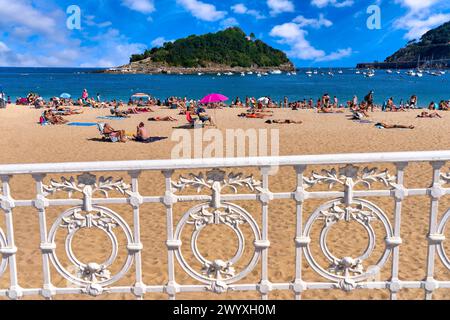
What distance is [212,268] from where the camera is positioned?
119 inches

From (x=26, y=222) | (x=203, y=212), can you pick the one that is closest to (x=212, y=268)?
(x=203, y=212)

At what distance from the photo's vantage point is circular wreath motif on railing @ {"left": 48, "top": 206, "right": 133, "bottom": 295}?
285cm

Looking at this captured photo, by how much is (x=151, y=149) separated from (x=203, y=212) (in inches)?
562

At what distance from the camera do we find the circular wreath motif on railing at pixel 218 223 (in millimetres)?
2844

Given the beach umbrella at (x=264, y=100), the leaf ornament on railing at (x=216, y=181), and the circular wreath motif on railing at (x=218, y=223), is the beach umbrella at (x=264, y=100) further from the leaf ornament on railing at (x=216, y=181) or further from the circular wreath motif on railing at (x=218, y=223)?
the leaf ornament on railing at (x=216, y=181)

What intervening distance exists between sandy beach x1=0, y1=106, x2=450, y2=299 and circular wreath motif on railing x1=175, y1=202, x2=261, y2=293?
102 centimetres

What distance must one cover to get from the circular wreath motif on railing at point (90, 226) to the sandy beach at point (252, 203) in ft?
3.94

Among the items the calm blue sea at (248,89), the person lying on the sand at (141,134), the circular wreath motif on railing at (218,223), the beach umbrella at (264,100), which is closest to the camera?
the circular wreath motif on railing at (218,223)

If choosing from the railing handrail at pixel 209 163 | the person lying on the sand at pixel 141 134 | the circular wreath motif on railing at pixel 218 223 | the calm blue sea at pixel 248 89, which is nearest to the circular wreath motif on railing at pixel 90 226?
the railing handrail at pixel 209 163

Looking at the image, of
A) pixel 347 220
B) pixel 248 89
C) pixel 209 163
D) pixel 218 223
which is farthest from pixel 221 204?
pixel 248 89

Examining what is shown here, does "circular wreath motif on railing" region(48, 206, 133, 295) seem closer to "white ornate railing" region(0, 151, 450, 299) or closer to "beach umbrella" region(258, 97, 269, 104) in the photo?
"white ornate railing" region(0, 151, 450, 299)

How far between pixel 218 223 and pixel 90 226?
851mm

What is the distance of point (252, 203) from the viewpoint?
9141 millimetres
